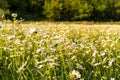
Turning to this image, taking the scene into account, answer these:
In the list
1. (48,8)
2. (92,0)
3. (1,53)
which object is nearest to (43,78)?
(1,53)

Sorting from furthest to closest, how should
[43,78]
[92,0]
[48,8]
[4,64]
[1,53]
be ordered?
1. [92,0]
2. [48,8]
3. [1,53]
4. [4,64]
5. [43,78]

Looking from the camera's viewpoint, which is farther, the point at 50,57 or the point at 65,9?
the point at 65,9

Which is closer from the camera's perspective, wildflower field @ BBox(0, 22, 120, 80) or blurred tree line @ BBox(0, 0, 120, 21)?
wildflower field @ BBox(0, 22, 120, 80)

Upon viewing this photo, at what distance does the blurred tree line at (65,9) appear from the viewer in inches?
3509

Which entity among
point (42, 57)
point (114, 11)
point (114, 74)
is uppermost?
point (42, 57)

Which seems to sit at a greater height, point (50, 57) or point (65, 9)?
point (50, 57)

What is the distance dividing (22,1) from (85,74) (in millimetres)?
86881

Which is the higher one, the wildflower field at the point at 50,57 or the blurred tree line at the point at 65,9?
the wildflower field at the point at 50,57

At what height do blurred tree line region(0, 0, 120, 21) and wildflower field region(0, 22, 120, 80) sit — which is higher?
wildflower field region(0, 22, 120, 80)

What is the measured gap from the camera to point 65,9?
9256 cm

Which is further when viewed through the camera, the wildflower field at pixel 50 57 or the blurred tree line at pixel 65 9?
the blurred tree line at pixel 65 9

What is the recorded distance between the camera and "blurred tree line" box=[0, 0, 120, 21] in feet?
292

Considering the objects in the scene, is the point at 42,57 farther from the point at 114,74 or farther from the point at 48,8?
the point at 48,8

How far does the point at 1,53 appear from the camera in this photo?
17.6ft
